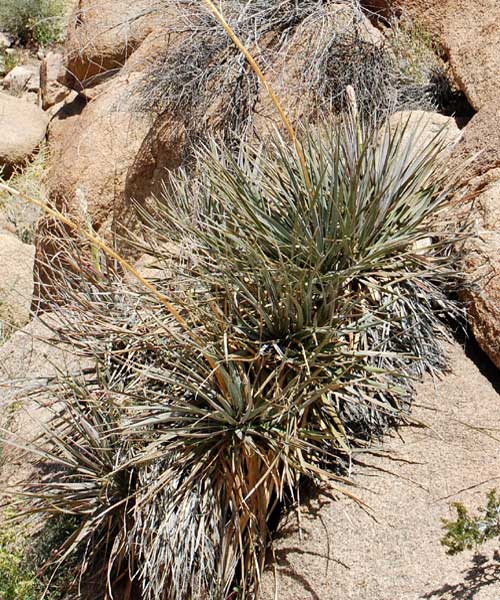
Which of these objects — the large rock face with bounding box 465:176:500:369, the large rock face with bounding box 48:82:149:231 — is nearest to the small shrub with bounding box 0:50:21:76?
the large rock face with bounding box 48:82:149:231

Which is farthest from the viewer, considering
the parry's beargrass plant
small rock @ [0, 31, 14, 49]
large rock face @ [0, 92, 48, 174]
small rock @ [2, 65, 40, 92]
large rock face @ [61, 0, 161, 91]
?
small rock @ [0, 31, 14, 49]

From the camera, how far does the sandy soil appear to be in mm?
3787

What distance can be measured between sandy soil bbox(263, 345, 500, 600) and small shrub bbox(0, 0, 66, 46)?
1181cm

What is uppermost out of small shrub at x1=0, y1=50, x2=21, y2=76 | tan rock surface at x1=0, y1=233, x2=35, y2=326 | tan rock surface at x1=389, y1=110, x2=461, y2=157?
tan rock surface at x1=389, y1=110, x2=461, y2=157

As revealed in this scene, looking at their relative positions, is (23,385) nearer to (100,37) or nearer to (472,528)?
(472,528)

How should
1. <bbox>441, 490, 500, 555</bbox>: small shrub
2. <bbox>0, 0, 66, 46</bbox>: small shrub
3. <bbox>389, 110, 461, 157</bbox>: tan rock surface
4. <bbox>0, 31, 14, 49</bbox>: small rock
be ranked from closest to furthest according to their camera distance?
<bbox>441, 490, 500, 555</bbox>: small shrub < <bbox>389, 110, 461, 157</bbox>: tan rock surface < <bbox>0, 0, 66, 46</bbox>: small shrub < <bbox>0, 31, 14, 49</bbox>: small rock

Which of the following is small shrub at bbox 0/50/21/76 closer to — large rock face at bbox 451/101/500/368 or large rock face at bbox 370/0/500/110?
large rock face at bbox 370/0/500/110

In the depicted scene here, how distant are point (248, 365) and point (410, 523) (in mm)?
1101

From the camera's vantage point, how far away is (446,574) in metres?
3.76

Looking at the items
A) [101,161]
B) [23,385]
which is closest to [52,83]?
[101,161]

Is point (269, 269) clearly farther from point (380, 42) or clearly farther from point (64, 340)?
point (380, 42)

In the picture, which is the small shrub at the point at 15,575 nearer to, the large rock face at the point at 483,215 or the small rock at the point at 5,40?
the large rock face at the point at 483,215

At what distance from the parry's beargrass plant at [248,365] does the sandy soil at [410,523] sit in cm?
15

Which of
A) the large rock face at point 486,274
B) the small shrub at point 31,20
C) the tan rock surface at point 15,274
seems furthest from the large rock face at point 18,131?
the large rock face at point 486,274
